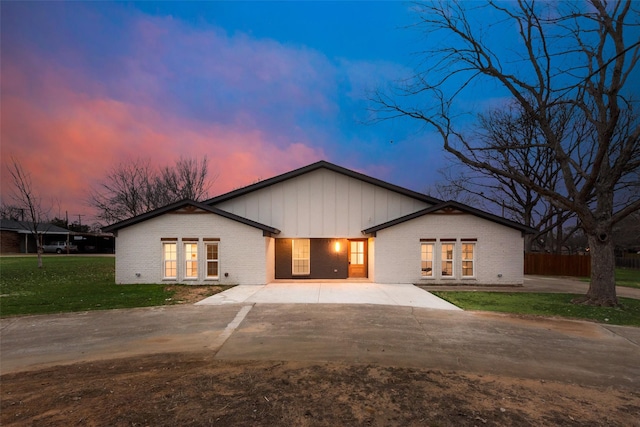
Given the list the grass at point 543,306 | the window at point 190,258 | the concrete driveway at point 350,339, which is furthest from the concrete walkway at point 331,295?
the window at point 190,258

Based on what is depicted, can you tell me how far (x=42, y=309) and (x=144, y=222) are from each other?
643cm

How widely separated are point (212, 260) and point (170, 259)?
2117 mm

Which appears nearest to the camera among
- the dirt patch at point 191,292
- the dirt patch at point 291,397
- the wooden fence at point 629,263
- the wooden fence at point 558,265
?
the dirt patch at point 291,397

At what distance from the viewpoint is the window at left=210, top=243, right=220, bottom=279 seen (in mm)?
15672

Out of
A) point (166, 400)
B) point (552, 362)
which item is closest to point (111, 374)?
point (166, 400)

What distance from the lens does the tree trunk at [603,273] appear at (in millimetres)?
11047

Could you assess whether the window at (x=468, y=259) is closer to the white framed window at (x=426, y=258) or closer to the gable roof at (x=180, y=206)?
the white framed window at (x=426, y=258)

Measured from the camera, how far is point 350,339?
22.9ft

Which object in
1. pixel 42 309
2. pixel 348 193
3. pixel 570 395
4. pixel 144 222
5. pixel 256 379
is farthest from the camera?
pixel 348 193

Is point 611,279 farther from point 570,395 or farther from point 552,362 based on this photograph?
point 570,395

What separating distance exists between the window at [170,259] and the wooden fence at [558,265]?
926 inches

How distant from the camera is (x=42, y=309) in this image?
31.7 feet

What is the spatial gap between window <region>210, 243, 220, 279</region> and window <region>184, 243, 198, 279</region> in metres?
0.61

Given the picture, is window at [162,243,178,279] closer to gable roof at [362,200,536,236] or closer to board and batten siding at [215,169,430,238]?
board and batten siding at [215,169,430,238]
